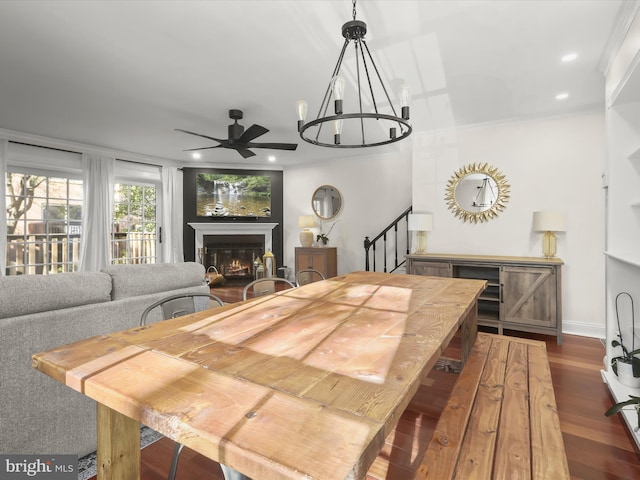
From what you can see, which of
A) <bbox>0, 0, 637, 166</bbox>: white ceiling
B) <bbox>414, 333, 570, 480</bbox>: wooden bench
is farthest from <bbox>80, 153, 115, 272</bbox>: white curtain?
<bbox>414, 333, 570, 480</bbox>: wooden bench

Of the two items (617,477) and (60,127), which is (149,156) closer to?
(60,127)

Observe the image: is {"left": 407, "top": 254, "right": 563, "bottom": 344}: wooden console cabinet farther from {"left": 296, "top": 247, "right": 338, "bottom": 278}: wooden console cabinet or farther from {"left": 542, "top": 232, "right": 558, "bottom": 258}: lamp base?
{"left": 296, "top": 247, "right": 338, "bottom": 278}: wooden console cabinet

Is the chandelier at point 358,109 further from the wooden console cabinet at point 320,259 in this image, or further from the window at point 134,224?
the window at point 134,224

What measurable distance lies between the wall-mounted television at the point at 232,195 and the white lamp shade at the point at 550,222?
4.90m

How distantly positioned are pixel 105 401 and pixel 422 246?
4.20 m

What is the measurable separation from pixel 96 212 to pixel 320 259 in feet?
12.3

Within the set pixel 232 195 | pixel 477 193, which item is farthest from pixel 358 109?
pixel 232 195

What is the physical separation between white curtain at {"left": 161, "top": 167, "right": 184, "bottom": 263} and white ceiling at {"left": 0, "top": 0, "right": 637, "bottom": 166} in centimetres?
225

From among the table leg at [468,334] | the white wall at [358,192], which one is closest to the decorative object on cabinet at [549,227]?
the table leg at [468,334]

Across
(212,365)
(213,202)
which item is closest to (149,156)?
(213,202)

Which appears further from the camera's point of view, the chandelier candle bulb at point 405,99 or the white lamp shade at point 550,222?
the white lamp shade at point 550,222

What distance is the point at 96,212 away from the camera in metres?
5.37

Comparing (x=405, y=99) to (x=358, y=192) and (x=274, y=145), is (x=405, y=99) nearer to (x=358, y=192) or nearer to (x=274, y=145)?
(x=274, y=145)

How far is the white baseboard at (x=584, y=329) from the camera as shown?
3635 mm
